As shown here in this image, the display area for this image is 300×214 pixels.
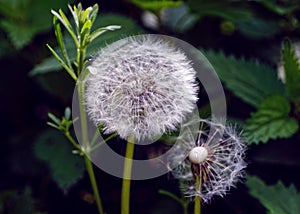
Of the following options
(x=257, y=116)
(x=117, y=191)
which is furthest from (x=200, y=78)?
(x=117, y=191)

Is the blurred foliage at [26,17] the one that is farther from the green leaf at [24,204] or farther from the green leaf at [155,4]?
→ the green leaf at [24,204]

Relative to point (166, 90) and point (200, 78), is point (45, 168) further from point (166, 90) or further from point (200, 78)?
point (166, 90)

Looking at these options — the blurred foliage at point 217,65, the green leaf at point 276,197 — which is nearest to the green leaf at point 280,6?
the blurred foliage at point 217,65

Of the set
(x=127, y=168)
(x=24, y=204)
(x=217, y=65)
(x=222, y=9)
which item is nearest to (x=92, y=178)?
(x=127, y=168)

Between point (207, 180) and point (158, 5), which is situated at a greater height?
point (158, 5)

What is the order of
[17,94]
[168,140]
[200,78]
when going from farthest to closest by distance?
[17,94] → [200,78] → [168,140]
